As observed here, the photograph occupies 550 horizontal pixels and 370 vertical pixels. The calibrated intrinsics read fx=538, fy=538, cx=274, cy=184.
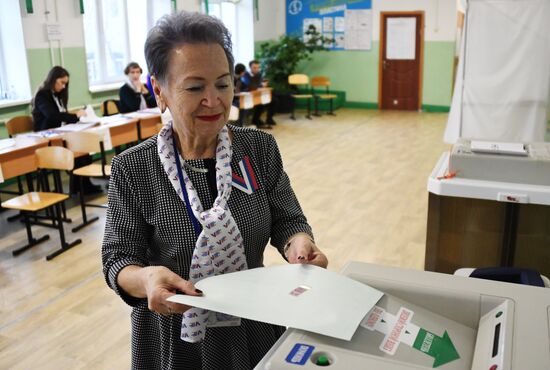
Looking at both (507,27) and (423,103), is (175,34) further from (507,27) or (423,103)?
(423,103)

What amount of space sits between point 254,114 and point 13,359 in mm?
7437

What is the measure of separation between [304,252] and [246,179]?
0.75 feet

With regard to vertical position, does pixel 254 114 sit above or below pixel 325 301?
below

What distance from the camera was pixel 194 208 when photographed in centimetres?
122

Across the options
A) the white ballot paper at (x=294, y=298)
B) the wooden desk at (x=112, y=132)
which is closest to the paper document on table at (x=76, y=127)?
the wooden desk at (x=112, y=132)

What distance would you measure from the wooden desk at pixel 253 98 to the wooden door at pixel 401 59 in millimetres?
3100

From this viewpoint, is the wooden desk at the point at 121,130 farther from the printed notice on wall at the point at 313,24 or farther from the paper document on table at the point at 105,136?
the printed notice on wall at the point at 313,24

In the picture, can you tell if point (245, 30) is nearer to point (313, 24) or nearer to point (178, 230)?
point (313, 24)

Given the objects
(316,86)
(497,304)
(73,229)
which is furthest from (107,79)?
(497,304)

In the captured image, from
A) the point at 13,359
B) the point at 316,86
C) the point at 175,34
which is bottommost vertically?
the point at 13,359

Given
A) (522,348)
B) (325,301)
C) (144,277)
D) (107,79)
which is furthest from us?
(107,79)

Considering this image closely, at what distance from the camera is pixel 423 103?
11.0 meters

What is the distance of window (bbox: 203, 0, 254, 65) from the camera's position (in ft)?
34.5

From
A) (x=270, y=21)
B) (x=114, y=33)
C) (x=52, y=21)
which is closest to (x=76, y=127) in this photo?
(x=52, y=21)
